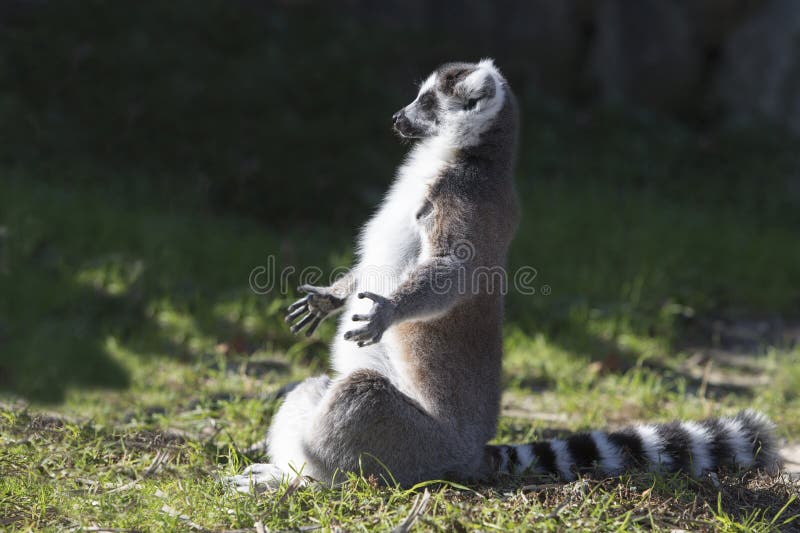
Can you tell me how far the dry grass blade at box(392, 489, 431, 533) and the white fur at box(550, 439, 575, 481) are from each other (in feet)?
2.03

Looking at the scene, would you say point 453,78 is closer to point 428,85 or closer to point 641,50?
point 428,85

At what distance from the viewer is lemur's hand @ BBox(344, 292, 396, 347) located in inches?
110

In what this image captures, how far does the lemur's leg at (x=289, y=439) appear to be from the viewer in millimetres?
3064

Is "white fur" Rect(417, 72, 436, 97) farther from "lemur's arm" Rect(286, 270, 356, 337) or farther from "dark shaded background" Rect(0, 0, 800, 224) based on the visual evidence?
"dark shaded background" Rect(0, 0, 800, 224)

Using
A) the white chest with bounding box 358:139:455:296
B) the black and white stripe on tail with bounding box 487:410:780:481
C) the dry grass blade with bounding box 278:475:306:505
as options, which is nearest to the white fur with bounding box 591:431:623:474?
the black and white stripe on tail with bounding box 487:410:780:481

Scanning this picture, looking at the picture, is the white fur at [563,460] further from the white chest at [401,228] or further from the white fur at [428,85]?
the white fur at [428,85]

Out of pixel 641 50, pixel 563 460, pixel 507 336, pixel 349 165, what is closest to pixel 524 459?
pixel 563 460

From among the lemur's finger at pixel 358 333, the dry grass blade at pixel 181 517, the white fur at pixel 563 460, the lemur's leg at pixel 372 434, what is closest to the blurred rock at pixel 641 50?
the white fur at pixel 563 460

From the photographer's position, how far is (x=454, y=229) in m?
3.05

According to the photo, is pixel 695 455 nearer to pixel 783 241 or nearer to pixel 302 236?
pixel 302 236

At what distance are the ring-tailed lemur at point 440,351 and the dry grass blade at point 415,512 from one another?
22 cm

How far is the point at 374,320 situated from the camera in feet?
9.23

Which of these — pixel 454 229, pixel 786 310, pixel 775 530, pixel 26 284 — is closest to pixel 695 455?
pixel 775 530

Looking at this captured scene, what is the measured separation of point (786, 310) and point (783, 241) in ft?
4.47
